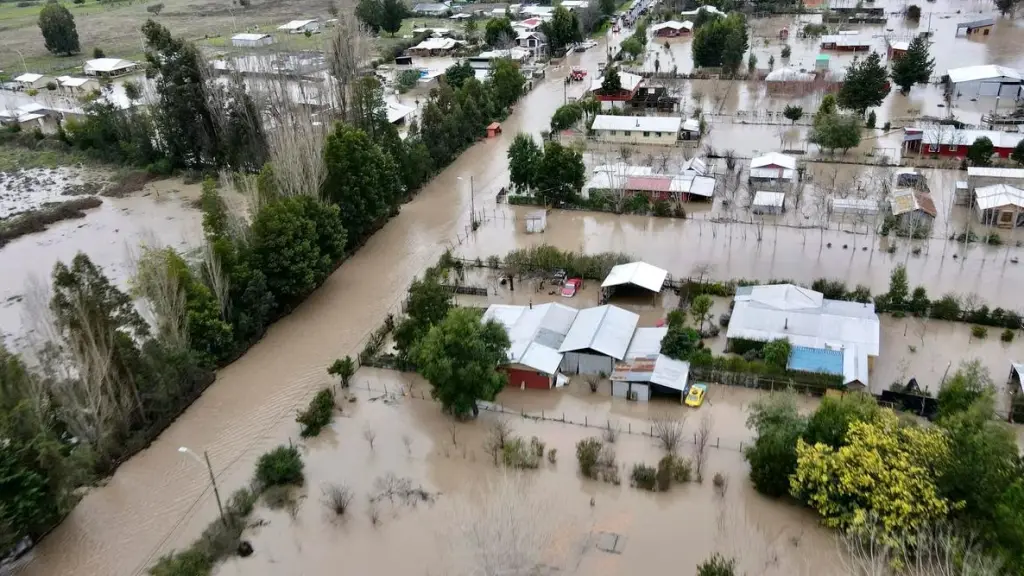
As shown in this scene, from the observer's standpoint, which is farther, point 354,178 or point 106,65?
point 106,65

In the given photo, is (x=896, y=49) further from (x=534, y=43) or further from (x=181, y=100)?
(x=181, y=100)

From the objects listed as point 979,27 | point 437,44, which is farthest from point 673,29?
point 979,27

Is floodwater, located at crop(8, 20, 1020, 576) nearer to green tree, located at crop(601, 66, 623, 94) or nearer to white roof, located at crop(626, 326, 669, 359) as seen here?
white roof, located at crop(626, 326, 669, 359)

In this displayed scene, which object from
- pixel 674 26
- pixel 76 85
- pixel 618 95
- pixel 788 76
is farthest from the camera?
pixel 674 26

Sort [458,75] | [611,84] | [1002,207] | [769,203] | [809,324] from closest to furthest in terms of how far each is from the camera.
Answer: [809,324]
[1002,207]
[769,203]
[611,84]
[458,75]

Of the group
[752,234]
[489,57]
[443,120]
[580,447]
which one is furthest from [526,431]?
[489,57]

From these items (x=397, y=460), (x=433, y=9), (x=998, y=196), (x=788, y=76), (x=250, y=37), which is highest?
(x=433, y=9)
